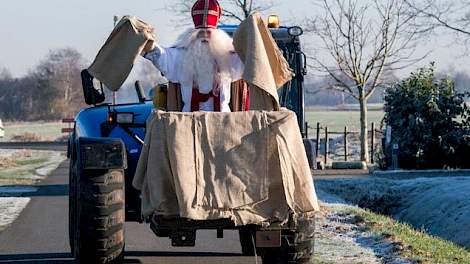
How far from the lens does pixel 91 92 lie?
864 cm

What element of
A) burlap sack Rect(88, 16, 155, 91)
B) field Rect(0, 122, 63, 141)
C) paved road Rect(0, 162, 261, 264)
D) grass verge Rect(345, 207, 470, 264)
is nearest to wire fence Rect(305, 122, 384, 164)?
field Rect(0, 122, 63, 141)

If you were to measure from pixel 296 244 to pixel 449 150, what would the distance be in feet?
74.2

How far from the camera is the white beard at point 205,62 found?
716 centimetres

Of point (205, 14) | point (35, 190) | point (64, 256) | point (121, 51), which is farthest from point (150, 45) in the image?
point (35, 190)

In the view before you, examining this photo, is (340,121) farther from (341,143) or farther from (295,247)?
(295,247)

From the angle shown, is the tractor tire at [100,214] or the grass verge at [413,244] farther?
the grass verge at [413,244]

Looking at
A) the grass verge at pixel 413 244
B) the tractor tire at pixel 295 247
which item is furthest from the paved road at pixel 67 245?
the tractor tire at pixel 295 247

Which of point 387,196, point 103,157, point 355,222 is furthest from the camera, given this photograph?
point 387,196

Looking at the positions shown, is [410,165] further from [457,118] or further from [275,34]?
[275,34]

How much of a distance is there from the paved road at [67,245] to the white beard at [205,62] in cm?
310

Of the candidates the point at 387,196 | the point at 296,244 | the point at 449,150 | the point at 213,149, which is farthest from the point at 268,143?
the point at 449,150

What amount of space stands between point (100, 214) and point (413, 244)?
4469 mm

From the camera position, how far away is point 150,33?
22.8 ft

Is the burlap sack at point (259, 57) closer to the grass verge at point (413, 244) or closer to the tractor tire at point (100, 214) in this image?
the tractor tire at point (100, 214)
